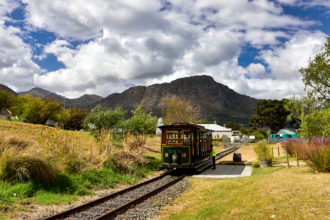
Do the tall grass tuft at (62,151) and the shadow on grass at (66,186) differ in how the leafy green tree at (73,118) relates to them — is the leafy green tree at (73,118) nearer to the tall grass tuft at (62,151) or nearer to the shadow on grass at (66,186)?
the shadow on grass at (66,186)

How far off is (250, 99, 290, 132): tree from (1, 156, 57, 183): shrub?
6534cm

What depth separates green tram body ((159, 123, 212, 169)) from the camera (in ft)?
48.6

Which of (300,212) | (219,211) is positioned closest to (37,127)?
(219,211)

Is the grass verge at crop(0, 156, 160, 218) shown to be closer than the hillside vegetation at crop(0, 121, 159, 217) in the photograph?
Yes

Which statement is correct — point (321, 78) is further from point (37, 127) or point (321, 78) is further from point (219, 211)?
point (37, 127)

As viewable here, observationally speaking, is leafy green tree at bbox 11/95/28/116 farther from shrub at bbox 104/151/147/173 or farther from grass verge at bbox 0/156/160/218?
grass verge at bbox 0/156/160/218

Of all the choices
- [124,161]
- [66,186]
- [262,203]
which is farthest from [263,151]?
[66,186]

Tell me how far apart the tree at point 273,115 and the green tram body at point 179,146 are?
186ft

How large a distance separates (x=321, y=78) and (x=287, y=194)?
63.0ft

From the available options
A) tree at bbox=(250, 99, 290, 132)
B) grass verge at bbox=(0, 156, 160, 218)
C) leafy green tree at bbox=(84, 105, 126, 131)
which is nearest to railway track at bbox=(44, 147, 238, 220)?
grass verge at bbox=(0, 156, 160, 218)

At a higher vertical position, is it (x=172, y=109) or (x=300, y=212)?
(x=172, y=109)

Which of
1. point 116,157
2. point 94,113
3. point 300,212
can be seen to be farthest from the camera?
point 94,113

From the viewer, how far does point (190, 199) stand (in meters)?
9.10

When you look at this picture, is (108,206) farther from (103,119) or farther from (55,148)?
(103,119)
